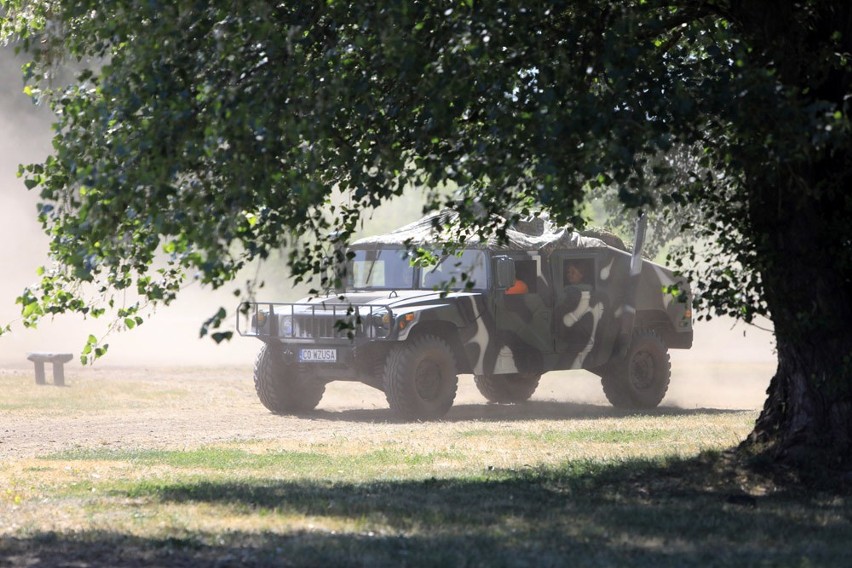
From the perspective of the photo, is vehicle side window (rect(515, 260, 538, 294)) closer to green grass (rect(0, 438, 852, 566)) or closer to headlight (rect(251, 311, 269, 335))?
headlight (rect(251, 311, 269, 335))

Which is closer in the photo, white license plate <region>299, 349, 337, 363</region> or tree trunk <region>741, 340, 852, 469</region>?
tree trunk <region>741, 340, 852, 469</region>

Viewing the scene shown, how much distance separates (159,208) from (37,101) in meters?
1.81

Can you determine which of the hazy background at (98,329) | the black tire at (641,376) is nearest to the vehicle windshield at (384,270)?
the black tire at (641,376)

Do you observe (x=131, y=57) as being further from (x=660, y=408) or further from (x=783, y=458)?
(x=660, y=408)

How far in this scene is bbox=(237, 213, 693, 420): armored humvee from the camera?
15.3 meters

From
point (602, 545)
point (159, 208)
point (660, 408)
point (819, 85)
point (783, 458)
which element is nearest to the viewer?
point (602, 545)

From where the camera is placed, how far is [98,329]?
42156 millimetres

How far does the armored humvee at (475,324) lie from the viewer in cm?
1530

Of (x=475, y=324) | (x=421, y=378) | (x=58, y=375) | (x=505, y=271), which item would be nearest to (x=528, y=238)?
(x=505, y=271)

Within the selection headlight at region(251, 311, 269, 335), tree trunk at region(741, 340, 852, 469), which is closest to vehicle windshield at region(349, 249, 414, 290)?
headlight at region(251, 311, 269, 335)

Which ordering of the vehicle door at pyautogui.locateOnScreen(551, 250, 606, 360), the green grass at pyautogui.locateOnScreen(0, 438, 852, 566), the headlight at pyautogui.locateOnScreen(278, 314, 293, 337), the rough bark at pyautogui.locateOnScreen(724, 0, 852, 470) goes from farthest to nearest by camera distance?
1. the vehicle door at pyautogui.locateOnScreen(551, 250, 606, 360)
2. the headlight at pyautogui.locateOnScreen(278, 314, 293, 337)
3. the rough bark at pyautogui.locateOnScreen(724, 0, 852, 470)
4. the green grass at pyautogui.locateOnScreen(0, 438, 852, 566)

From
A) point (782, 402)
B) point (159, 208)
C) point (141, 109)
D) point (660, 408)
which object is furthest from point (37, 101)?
point (660, 408)

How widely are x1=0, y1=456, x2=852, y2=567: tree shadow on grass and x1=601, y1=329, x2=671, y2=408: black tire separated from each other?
7.04 m

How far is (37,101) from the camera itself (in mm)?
8891
